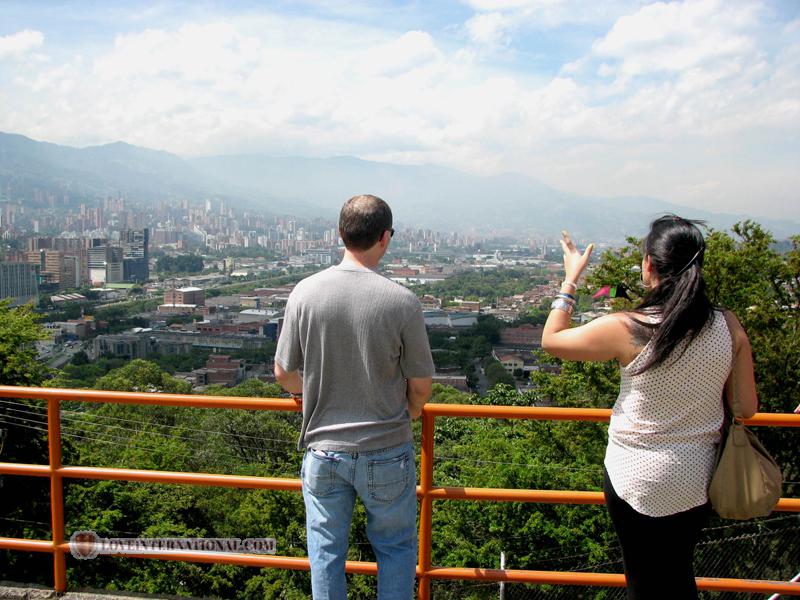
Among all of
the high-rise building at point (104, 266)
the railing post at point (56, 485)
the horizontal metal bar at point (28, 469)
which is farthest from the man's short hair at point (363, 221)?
the high-rise building at point (104, 266)

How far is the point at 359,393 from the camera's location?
211cm

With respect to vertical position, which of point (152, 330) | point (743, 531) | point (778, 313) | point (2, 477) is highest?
point (778, 313)

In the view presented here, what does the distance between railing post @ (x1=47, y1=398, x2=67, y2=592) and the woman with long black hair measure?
2.12 m

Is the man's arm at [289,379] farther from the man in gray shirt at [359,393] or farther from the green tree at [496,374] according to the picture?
the green tree at [496,374]

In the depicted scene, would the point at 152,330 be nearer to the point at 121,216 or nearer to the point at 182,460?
the point at 182,460

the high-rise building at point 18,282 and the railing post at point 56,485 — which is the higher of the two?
the railing post at point 56,485

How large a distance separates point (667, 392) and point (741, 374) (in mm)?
244

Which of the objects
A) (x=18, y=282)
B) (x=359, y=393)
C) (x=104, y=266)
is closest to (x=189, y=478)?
(x=359, y=393)

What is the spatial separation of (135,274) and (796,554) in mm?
112945

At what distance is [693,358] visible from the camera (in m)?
1.92

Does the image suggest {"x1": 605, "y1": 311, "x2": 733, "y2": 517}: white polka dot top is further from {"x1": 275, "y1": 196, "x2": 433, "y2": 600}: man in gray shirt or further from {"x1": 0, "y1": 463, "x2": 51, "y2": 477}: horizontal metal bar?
{"x1": 0, "y1": 463, "x2": 51, "y2": 477}: horizontal metal bar

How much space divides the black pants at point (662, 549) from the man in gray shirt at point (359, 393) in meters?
0.66

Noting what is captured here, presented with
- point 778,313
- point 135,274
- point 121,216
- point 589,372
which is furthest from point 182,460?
point 121,216

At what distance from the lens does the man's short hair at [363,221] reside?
6.66ft
